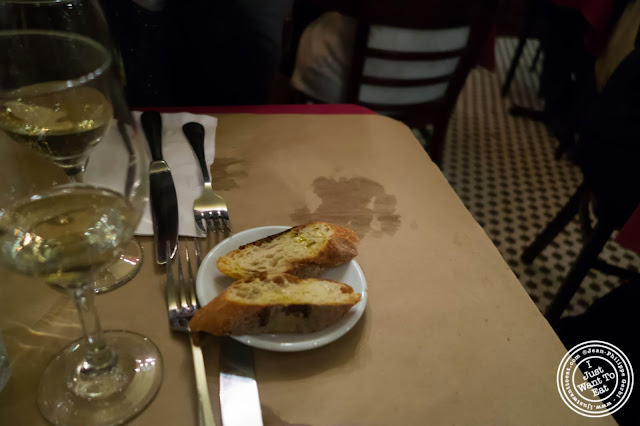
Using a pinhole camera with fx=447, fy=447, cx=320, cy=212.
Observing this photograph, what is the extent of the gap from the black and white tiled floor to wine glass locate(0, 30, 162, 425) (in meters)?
1.36

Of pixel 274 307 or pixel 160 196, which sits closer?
pixel 274 307

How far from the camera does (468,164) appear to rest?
2.18 metres

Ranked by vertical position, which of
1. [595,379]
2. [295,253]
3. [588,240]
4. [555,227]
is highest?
[295,253]

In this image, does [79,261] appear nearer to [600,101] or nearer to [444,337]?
[444,337]

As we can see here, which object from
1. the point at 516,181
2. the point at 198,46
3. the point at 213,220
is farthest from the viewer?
the point at 516,181

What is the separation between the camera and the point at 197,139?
791 millimetres

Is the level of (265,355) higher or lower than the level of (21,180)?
lower

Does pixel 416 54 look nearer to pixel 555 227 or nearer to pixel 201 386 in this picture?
pixel 555 227

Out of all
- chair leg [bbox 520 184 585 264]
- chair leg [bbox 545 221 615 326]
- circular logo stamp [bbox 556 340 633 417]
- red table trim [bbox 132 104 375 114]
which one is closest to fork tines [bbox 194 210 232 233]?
red table trim [bbox 132 104 375 114]

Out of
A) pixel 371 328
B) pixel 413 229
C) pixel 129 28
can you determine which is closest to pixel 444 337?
pixel 371 328

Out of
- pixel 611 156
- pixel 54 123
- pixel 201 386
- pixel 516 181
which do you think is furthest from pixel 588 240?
pixel 54 123

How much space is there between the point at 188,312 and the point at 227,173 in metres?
0.31

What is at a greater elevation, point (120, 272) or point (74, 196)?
point (74, 196)

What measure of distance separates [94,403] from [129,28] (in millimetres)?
845
